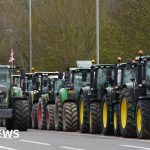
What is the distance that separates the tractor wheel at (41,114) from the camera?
35.4 meters

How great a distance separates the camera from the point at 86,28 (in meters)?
67.3

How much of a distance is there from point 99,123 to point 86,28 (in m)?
39.1

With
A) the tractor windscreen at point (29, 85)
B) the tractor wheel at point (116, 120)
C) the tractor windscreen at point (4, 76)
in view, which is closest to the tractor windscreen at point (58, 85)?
the tractor windscreen at point (29, 85)

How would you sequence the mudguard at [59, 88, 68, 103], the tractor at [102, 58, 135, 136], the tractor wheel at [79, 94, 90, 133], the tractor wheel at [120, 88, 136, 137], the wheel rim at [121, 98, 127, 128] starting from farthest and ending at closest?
1. the mudguard at [59, 88, 68, 103]
2. the tractor wheel at [79, 94, 90, 133]
3. the tractor at [102, 58, 135, 136]
4. the wheel rim at [121, 98, 127, 128]
5. the tractor wheel at [120, 88, 136, 137]

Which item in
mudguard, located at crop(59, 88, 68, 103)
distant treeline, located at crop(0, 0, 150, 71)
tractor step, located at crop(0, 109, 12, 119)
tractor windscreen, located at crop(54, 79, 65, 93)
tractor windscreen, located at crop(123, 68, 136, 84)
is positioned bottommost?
tractor step, located at crop(0, 109, 12, 119)

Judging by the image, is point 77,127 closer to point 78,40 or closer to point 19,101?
point 19,101

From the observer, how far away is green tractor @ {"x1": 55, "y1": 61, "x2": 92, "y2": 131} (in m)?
31.4

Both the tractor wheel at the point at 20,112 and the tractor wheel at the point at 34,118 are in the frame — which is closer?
the tractor wheel at the point at 20,112

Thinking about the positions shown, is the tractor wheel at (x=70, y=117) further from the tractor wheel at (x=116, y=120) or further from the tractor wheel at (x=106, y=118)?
the tractor wheel at (x=116, y=120)

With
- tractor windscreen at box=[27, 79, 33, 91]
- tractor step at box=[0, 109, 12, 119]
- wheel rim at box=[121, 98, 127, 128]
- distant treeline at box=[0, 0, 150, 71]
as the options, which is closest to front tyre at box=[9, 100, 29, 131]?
tractor step at box=[0, 109, 12, 119]

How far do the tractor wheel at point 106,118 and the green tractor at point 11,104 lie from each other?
11.1 ft

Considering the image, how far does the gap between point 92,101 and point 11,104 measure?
11.2ft

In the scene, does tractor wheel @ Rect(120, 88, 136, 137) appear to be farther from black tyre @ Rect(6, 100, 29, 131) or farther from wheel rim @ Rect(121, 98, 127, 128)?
black tyre @ Rect(6, 100, 29, 131)

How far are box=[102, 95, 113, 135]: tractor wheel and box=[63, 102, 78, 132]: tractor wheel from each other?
332 cm
